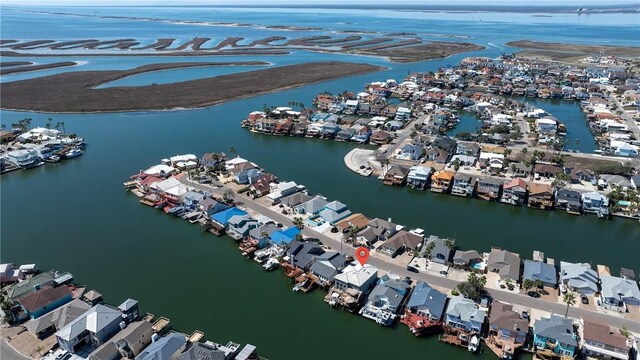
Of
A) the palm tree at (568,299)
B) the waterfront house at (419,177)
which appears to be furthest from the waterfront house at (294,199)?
the palm tree at (568,299)

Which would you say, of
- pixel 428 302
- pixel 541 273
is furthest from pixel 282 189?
pixel 541 273

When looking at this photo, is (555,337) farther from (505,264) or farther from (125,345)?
(125,345)

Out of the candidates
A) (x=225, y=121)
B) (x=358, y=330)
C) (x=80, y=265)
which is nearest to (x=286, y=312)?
(x=358, y=330)

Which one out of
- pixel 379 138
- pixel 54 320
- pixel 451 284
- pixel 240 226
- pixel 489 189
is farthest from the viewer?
pixel 379 138

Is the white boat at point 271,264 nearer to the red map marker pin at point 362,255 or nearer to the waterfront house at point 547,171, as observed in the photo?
the red map marker pin at point 362,255

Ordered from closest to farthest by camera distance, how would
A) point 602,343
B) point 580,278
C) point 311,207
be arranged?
point 602,343 → point 580,278 → point 311,207

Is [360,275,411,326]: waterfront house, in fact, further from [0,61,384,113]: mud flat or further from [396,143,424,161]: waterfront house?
[0,61,384,113]: mud flat

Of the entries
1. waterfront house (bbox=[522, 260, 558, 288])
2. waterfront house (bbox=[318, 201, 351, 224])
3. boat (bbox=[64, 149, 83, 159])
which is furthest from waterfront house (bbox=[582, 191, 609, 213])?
boat (bbox=[64, 149, 83, 159])
